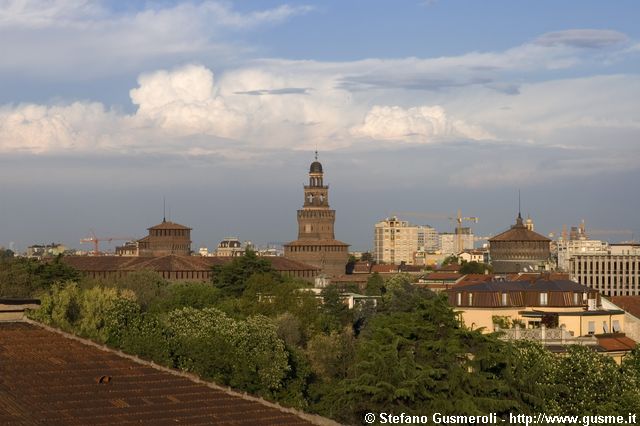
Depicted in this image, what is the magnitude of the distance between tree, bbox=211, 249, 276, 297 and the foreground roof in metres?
69.0

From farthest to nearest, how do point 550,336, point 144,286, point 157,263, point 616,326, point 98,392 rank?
point 157,263 < point 144,286 < point 616,326 < point 550,336 < point 98,392

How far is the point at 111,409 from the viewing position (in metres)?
34.6

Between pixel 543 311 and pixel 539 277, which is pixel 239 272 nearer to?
pixel 539 277

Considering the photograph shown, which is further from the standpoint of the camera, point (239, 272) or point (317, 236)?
point (317, 236)

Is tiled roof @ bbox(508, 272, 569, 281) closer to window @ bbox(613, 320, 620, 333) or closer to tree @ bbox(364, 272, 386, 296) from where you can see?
window @ bbox(613, 320, 620, 333)

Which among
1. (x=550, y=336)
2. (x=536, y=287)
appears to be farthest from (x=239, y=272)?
(x=550, y=336)

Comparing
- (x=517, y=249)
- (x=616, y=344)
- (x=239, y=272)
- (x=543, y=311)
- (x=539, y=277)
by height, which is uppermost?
(x=517, y=249)

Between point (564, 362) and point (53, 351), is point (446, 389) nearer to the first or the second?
point (564, 362)

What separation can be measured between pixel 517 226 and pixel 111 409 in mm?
165275

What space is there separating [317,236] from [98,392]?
6227 inches

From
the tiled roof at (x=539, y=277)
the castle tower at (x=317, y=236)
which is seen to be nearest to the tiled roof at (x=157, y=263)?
the castle tower at (x=317, y=236)

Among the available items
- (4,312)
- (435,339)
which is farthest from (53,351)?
(435,339)

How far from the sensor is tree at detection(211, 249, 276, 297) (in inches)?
4405

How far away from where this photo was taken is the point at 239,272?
114000 mm
